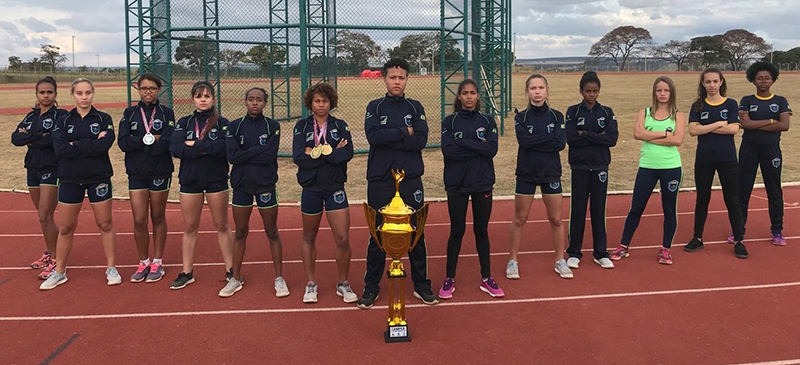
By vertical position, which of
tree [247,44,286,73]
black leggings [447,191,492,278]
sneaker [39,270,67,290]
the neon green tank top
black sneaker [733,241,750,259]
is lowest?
sneaker [39,270,67,290]

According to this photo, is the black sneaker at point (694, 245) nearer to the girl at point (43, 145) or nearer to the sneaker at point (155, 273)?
the sneaker at point (155, 273)

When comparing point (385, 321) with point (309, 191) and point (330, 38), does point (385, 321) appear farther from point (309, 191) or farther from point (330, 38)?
point (330, 38)

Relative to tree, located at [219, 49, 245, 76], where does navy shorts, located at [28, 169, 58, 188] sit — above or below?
below

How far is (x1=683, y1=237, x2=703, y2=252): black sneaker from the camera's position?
6.12 m

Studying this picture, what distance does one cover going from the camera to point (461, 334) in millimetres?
4152

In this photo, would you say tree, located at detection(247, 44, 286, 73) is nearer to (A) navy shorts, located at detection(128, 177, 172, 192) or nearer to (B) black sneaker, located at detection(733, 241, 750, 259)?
(A) navy shorts, located at detection(128, 177, 172, 192)

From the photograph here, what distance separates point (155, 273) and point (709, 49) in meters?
78.2

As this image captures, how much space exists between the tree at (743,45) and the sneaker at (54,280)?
78.6m

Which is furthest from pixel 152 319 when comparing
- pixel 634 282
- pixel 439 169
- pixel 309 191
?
pixel 439 169

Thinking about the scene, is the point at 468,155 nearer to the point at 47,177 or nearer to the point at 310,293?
the point at 310,293

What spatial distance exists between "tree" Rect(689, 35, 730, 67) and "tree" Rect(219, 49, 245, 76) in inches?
2503

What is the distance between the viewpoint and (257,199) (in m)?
4.76

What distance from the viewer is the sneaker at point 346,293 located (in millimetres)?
4777

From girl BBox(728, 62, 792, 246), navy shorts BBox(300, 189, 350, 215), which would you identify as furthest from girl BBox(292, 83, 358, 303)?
girl BBox(728, 62, 792, 246)
